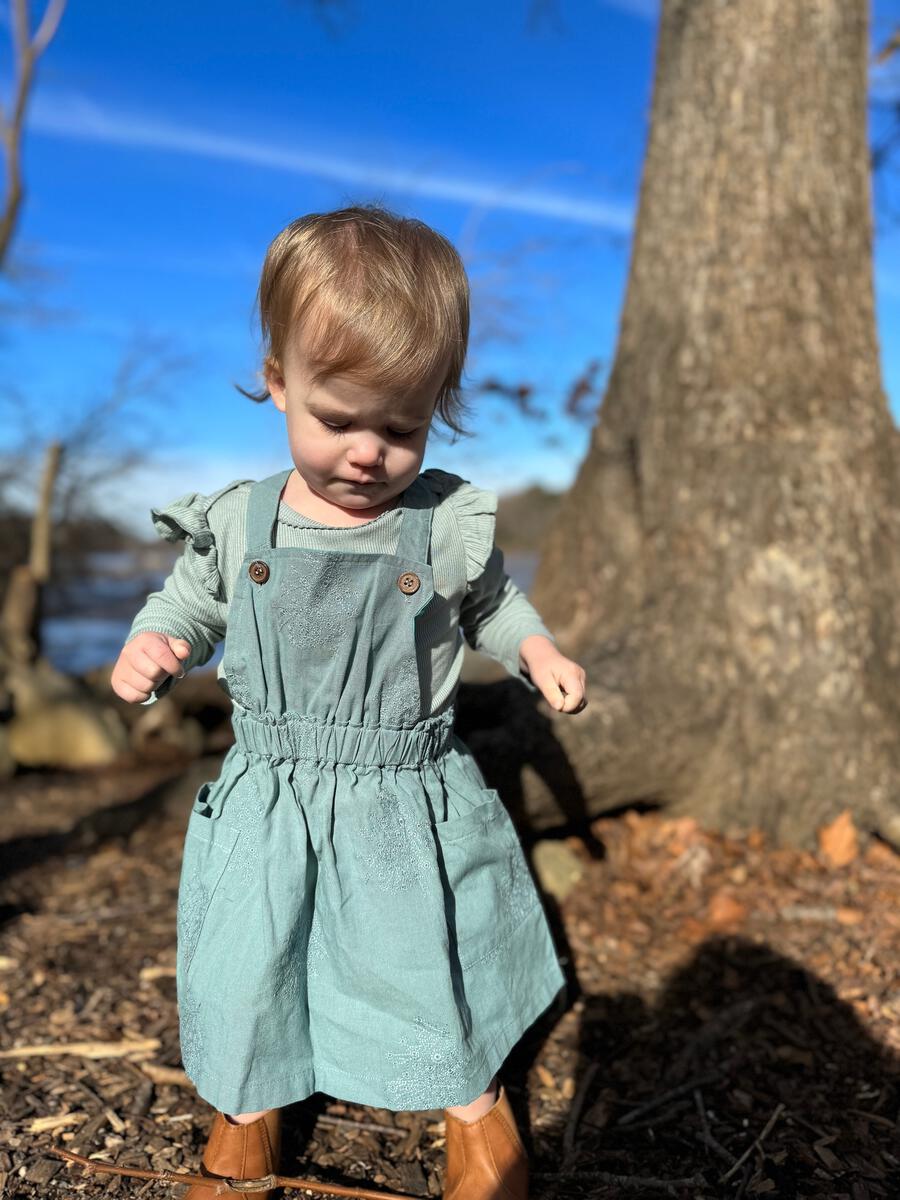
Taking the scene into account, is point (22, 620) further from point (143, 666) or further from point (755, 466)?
point (143, 666)

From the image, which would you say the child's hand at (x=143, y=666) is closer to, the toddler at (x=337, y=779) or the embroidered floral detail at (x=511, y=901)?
the toddler at (x=337, y=779)

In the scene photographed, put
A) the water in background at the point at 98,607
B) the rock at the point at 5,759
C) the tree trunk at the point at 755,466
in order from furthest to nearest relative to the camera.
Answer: the water in background at the point at 98,607
the rock at the point at 5,759
the tree trunk at the point at 755,466

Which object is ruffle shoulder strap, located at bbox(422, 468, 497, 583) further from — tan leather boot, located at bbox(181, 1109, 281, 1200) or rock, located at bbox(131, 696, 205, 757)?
rock, located at bbox(131, 696, 205, 757)

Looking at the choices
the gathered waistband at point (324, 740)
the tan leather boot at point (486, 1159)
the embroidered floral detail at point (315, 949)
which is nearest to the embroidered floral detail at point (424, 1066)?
the tan leather boot at point (486, 1159)

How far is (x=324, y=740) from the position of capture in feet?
6.84

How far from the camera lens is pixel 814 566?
3.54 meters

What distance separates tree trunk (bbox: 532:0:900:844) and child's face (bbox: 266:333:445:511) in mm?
1626

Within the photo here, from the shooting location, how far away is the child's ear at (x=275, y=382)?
6.77 feet

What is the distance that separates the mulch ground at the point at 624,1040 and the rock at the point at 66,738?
283cm

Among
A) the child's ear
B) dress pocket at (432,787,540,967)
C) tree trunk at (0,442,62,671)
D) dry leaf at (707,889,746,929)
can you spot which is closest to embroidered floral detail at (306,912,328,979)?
dress pocket at (432,787,540,967)

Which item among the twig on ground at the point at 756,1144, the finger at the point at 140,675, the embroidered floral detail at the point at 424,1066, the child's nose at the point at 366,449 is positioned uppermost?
the child's nose at the point at 366,449

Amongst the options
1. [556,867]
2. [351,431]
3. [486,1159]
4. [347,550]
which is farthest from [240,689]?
[556,867]

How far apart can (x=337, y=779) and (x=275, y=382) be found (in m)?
0.83

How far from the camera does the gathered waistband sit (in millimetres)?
2084
